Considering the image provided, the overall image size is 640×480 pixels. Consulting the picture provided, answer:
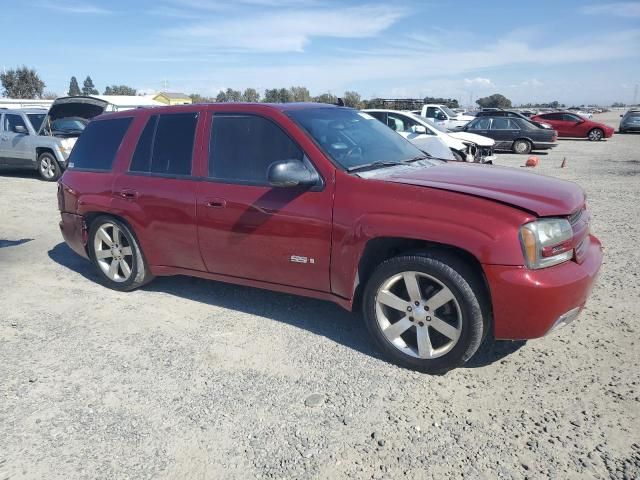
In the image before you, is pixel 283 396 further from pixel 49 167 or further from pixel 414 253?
pixel 49 167

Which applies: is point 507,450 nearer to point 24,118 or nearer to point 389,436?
point 389,436

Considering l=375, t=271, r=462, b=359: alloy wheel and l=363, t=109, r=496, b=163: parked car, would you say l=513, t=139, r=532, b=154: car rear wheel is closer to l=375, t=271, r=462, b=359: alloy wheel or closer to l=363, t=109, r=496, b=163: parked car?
l=363, t=109, r=496, b=163: parked car

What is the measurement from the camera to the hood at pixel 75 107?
551 inches

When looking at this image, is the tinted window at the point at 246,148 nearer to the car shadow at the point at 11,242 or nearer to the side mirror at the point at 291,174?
the side mirror at the point at 291,174

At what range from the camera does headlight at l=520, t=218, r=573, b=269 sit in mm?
3123

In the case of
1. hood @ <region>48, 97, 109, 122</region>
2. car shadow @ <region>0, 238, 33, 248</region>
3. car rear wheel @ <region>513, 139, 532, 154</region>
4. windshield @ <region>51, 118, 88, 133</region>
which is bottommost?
car shadow @ <region>0, 238, 33, 248</region>

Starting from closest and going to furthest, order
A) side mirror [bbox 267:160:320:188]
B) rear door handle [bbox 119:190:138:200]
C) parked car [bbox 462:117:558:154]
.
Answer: side mirror [bbox 267:160:320:188], rear door handle [bbox 119:190:138:200], parked car [bbox 462:117:558:154]

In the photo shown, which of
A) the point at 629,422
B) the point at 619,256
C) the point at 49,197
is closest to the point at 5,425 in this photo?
the point at 629,422

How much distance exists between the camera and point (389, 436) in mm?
2902

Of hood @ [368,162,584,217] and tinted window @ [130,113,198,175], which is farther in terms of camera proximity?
tinted window @ [130,113,198,175]

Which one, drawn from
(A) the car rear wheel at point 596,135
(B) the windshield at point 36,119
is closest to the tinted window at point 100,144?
(B) the windshield at point 36,119

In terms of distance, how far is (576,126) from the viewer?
2628cm

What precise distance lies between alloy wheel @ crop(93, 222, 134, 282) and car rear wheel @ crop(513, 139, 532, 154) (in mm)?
17358

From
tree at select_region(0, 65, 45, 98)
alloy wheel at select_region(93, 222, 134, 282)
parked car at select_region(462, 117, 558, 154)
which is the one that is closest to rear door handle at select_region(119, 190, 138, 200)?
alloy wheel at select_region(93, 222, 134, 282)
